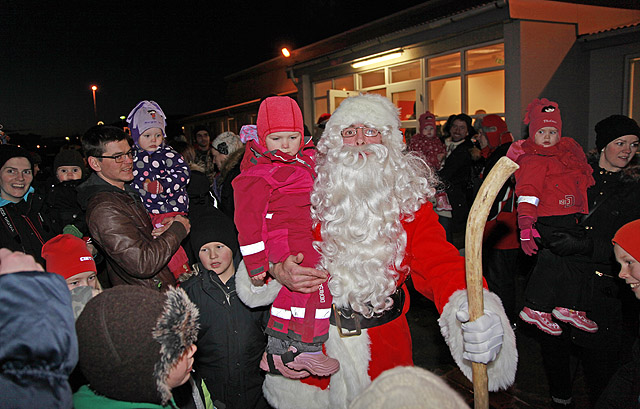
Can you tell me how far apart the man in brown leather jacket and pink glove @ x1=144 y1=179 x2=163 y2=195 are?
1.69 feet

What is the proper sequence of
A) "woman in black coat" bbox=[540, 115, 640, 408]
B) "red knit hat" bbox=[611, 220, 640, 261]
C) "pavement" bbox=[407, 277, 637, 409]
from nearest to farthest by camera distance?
"red knit hat" bbox=[611, 220, 640, 261] → "woman in black coat" bbox=[540, 115, 640, 408] → "pavement" bbox=[407, 277, 637, 409]

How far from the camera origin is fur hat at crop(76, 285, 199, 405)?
1.32 metres

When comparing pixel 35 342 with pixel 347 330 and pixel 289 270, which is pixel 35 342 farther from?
pixel 347 330

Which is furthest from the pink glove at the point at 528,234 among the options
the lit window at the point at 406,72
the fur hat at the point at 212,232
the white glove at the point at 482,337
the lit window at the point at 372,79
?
the lit window at the point at 372,79

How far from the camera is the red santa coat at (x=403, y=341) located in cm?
191

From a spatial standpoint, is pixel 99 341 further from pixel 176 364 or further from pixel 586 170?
pixel 586 170

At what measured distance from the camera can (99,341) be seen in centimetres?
132

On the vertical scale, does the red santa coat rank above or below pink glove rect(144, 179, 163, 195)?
below

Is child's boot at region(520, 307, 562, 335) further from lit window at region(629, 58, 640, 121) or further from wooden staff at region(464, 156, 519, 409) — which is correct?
lit window at region(629, 58, 640, 121)

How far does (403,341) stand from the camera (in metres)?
2.26

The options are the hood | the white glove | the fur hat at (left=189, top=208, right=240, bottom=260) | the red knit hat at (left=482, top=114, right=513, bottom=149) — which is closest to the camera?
the white glove

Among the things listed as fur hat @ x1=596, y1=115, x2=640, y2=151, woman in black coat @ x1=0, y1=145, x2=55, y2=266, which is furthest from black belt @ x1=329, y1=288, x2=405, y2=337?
woman in black coat @ x1=0, y1=145, x2=55, y2=266

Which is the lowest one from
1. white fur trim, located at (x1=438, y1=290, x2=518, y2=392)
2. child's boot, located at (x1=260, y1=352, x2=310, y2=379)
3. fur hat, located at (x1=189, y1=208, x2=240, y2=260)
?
child's boot, located at (x1=260, y1=352, x2=310, y2=379)

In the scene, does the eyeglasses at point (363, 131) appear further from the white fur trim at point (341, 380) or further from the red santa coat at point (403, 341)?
the white fur trim at point (341, 380)
